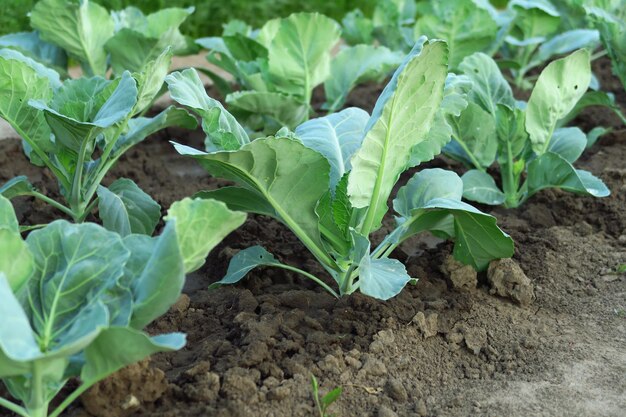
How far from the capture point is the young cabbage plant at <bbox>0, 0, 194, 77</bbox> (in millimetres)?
3689

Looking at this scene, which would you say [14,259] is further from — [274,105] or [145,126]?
[274,105]

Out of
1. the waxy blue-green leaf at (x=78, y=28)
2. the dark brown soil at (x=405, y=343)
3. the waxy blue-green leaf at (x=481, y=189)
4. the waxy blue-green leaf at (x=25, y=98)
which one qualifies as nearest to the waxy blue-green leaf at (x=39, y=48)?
the waxy blue-green leaf at (x=78, y=28)

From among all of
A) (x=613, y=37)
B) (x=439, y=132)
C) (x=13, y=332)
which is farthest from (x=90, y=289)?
(x=613, y=37)

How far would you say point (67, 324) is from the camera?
1.94m

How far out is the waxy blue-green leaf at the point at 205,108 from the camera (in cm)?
237

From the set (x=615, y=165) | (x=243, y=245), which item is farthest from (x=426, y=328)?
(x=615, y=165)

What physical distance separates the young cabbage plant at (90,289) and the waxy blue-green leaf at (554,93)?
158 cm

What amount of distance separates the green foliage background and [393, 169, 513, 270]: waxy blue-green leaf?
319cm

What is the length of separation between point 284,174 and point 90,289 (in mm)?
644

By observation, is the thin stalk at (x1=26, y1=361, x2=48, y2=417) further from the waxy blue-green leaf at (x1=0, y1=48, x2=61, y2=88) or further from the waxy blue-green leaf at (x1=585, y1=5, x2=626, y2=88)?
the waxy blue-green leaf at (x1=585, y1=5, x2=626, y2=88)

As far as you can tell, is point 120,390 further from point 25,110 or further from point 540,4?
point 540,4

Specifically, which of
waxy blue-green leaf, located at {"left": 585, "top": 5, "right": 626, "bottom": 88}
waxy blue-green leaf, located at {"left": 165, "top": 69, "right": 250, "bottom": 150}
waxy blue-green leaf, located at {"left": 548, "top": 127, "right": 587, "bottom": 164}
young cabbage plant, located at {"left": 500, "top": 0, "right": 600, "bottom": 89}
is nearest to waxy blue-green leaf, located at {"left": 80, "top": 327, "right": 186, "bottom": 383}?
waxy blue-green leaf, located at {"left": 165, "top": 69, "right": 250, "bottom": 150}

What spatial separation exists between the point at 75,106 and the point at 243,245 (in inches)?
28.9

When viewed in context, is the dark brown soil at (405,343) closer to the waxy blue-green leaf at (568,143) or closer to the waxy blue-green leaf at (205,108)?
the waxy blue-green leaf at (568,143)
